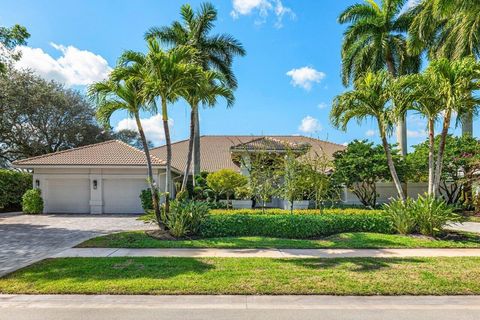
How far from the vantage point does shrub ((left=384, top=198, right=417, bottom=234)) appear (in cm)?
1041

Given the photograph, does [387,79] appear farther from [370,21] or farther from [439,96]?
[370,21]

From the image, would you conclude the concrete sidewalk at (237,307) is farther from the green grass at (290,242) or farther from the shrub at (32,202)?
the shrub at (32,202)

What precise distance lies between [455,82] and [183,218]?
902 centimetres

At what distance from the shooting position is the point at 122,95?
33.8 ft

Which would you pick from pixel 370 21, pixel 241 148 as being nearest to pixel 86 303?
pixel 241 148

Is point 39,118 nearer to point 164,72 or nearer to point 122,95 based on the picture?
point 122,95

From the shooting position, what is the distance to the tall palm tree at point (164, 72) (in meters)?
9.66

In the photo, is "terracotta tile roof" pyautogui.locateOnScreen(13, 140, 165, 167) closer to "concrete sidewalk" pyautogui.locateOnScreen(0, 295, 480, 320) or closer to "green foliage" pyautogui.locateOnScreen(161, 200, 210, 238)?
"green foliage" pyautogui.locateOnScreen(161, 200, 210, 238)

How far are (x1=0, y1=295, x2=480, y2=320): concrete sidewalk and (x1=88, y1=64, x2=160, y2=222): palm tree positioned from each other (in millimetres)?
5347

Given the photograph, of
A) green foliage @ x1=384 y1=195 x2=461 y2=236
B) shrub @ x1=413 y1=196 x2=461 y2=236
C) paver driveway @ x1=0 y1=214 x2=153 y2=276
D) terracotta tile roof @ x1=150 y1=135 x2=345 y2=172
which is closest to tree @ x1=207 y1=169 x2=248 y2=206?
paver driveway @ x1=0 y1=214 x2=153 y2=276

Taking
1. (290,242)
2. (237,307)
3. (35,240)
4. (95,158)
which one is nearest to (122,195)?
(95,158)

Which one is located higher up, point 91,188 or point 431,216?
point 91,188

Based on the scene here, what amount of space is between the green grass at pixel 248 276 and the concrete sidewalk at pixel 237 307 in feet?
0.70

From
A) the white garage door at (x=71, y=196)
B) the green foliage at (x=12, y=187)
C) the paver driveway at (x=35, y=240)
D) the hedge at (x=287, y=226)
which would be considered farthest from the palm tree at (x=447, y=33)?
the green foliage at (x=12, y=187)
